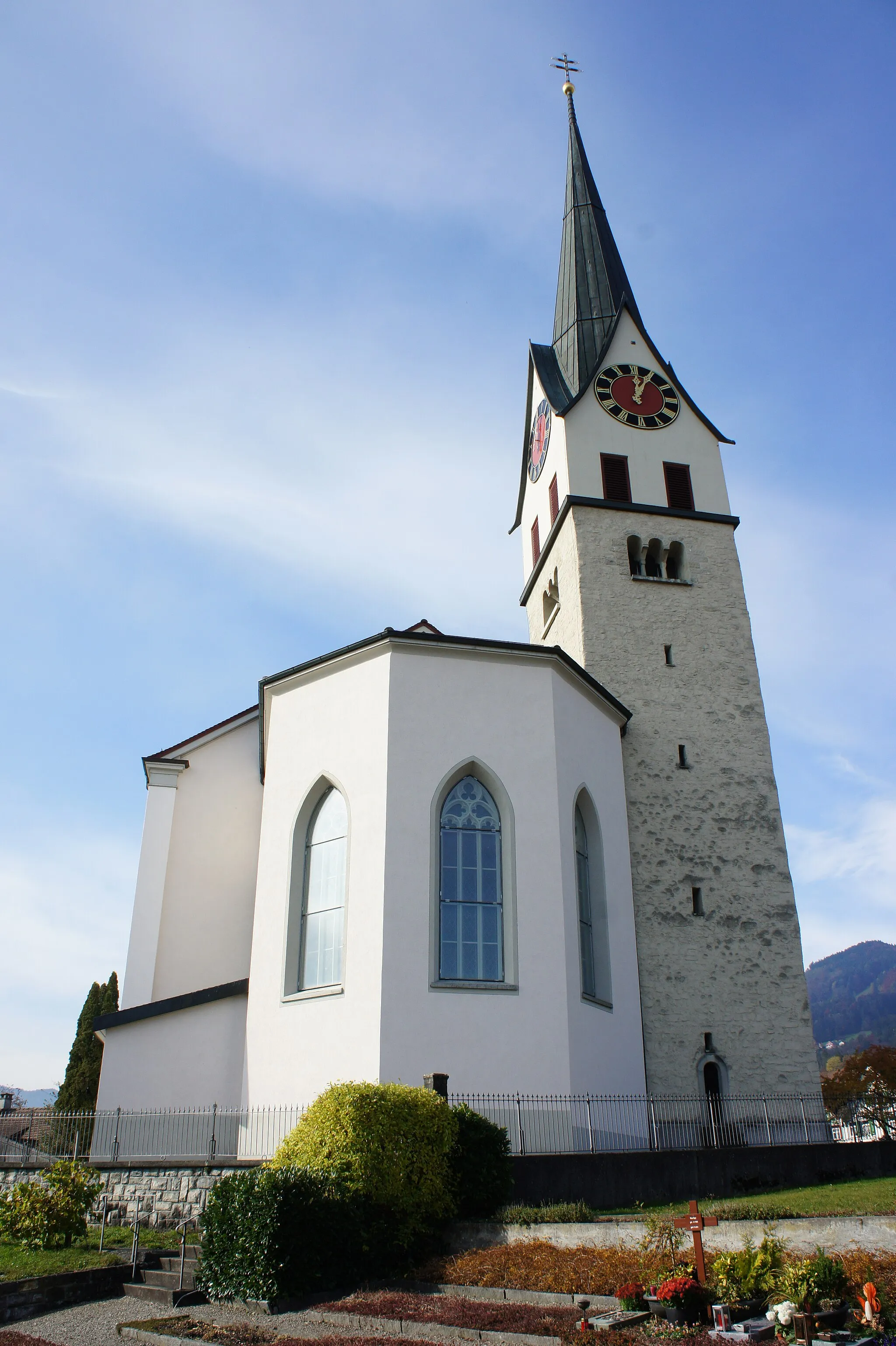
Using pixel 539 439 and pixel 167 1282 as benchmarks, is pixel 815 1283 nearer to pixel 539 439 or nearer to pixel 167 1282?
pixel 167 1282

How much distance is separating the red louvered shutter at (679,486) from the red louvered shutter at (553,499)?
279cm

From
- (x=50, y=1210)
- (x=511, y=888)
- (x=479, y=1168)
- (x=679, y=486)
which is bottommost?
(x=50, y=1210)

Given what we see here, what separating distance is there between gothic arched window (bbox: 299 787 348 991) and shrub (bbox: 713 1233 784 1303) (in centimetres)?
802

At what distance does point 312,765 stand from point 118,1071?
6.31 metres

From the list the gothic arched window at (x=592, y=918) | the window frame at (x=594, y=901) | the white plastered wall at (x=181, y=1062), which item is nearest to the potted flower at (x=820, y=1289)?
the window frame at (x=594, y=901)

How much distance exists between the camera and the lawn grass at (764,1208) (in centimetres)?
927

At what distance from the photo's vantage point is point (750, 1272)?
27.3 ft

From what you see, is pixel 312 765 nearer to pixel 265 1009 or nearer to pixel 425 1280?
pixel 265 1009

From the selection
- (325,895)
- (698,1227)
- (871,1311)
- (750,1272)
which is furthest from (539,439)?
(871,1311)

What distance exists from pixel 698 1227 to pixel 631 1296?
867 millimetres

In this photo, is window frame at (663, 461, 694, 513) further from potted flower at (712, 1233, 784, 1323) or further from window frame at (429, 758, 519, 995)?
potted flower at (712, 1233, 784, 1323)

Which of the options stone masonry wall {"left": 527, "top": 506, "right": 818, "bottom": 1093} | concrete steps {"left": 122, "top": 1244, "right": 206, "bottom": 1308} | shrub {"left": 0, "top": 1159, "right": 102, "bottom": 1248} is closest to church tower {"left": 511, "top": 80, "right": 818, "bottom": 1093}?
stone masonry wall {"left": 527, "top": 506, "right": 818, "bottom": 1093}

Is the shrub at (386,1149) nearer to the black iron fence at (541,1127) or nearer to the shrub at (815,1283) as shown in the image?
the black iron fence at (541,1127)

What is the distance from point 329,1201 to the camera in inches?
412
